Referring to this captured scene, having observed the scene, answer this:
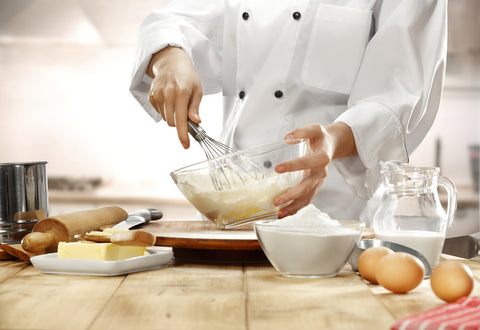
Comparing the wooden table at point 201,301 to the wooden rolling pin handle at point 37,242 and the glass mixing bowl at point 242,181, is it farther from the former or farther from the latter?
the glass mixing bowl at point 242,181

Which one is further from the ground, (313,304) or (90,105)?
(90,105)

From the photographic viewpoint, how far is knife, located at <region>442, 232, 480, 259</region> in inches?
36.5

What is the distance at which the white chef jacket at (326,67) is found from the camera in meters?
1.16

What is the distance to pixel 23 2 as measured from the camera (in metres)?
3.16

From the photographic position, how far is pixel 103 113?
310 centimetres

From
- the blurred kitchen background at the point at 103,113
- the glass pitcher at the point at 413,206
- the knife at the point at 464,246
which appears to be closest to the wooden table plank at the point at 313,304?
the glass pitcher at the point at 413,206

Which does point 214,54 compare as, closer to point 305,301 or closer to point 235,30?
point 235,30

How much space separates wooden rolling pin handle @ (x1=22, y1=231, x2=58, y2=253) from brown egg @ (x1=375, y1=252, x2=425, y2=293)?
506 millimetres

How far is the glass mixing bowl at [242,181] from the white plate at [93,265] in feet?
0.65

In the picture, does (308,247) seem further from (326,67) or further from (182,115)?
(326,67)

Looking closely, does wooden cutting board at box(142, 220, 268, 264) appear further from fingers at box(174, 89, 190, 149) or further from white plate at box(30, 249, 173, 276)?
fingers at box(174, 89, 190, 149)

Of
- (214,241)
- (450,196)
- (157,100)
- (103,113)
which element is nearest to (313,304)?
(214,241)

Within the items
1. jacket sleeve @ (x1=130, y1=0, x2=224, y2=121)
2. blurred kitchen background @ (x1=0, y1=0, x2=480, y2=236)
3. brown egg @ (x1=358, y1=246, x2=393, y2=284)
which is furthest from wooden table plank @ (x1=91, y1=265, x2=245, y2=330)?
blurred kitchen background @ (x1=0, y1=0, x2=480, y2=236)

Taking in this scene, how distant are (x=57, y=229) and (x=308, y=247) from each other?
0.44m
